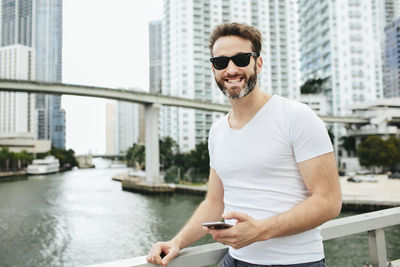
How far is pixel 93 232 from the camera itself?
50.3ft

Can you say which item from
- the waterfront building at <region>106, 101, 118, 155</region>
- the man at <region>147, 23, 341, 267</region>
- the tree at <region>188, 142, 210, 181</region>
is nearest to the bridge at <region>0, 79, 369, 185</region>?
the tree at <region>188, 142, 210, 181</region>

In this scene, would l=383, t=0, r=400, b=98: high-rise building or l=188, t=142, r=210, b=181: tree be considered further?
l=383, t=0, r=400, b=98: high-rise building

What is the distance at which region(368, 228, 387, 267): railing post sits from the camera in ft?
5.41

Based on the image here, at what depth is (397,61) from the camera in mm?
110375

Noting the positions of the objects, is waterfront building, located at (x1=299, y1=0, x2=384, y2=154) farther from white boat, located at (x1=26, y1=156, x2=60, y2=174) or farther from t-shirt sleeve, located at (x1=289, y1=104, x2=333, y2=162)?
white boat, located at (x1=26, y1=156, x2=60, y2=174)

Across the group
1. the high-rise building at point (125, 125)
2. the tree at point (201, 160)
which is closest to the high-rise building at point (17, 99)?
the high-rise building at point (125, 125)

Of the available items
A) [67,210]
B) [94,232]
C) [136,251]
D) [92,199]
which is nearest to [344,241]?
[136,251]

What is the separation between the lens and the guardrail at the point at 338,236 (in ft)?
3.96

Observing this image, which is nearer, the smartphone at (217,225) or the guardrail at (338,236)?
the smartphone at (217,225)

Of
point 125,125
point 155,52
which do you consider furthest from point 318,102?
point 125,125

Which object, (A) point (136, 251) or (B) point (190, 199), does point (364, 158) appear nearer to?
(B) point (190, 199)

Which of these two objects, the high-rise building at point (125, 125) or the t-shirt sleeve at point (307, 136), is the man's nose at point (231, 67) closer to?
the t-shirt sleeve at point (307, 136)

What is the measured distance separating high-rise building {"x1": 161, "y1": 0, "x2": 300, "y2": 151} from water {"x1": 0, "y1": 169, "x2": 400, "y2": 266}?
33549mm

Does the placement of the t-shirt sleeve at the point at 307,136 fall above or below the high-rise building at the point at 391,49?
below
